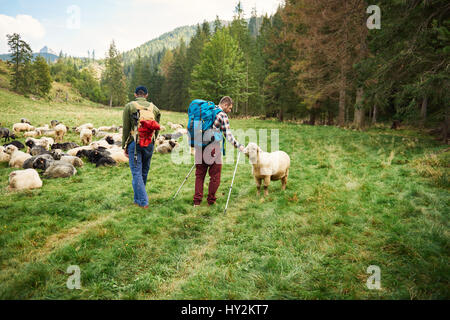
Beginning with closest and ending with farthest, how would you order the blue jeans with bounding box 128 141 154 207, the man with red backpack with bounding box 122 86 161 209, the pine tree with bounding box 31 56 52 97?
the man with red backpack with bounding box 122 86 161 209 → the blue jeans with bounding box 128 141 154 207 → the pine tree with bounding box 31 56 52 97

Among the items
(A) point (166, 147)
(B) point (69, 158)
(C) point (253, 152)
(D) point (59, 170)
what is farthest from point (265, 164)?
(B) point (69, 158)

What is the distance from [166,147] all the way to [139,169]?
23.4 feet

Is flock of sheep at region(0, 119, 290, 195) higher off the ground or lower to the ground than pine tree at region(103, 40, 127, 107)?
lower

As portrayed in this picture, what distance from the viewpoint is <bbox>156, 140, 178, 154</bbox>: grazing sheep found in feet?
40.4

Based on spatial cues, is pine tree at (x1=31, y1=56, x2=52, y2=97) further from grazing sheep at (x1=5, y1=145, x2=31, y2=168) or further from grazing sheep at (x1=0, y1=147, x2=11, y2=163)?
grazing sheep at (x1=5, y1=145, x2=31, y2=168)

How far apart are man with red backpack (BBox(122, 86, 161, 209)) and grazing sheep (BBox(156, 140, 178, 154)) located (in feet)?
22.2

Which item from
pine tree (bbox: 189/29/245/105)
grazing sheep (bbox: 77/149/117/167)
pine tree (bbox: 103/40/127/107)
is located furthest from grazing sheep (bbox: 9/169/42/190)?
pine tree (bbox: 103/40/127/107)

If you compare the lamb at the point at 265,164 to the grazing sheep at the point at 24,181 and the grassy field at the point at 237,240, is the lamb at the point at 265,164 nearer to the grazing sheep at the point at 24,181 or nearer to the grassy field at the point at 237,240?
the grassy field at the point at 237,240

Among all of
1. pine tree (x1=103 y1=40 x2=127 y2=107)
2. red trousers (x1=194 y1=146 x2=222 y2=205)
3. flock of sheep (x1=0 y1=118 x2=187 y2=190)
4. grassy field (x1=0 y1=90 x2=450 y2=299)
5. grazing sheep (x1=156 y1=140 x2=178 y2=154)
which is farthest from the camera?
pine tree (x1=103 y1=40 x2=127 y2=107)

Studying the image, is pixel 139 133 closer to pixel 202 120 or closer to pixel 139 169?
pixel 139 169

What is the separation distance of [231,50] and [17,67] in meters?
45.8

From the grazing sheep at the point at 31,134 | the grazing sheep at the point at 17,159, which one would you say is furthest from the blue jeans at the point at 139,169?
the grazing sheep at the point at 31,134

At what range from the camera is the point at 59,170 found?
8.03 m

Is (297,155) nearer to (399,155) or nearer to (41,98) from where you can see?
(399,155)
